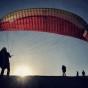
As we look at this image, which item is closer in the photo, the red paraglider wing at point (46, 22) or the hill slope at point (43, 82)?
the hill slope at point (43, 82)

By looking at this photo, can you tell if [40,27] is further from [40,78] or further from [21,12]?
[40,78]

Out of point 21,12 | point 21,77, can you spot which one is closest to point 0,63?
point 21,77

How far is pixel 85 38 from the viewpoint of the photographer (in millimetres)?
16656

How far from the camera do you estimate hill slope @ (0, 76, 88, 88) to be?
31.4 ft

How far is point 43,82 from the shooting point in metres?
10.0

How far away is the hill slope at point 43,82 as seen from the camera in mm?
9570

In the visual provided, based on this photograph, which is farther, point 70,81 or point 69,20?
point 69,20

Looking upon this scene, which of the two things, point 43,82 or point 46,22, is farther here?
point 46,22

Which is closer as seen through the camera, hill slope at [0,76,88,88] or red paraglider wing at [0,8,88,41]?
hill slope at [0,76,88,88]

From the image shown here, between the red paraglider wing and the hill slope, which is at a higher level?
the red paraglider wing

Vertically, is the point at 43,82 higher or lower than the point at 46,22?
lower

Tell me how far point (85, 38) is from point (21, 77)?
8305 mm

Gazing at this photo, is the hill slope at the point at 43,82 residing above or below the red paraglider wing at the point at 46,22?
below

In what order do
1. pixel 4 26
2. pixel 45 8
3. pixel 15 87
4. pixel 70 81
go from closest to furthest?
pixel 15 87 < pixel 70 81 < pixel 45 8 < pixel 4 26
